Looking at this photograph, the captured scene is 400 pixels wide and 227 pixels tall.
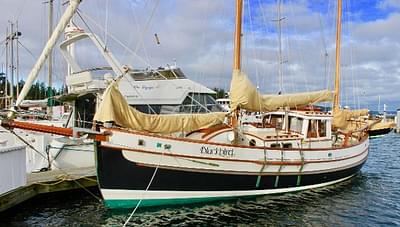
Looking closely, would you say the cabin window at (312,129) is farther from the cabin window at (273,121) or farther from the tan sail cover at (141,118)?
the tan sail cover at (141,118)

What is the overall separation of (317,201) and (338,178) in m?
3.69

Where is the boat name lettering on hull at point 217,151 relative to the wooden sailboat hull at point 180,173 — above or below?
above

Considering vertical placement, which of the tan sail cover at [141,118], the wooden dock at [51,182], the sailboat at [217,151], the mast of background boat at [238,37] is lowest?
the wooden dock at [51,182]

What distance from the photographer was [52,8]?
84.6 ft

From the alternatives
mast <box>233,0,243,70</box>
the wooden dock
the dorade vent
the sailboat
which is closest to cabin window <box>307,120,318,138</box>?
the sailboat

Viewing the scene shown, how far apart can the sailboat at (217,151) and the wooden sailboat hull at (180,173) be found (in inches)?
1.3

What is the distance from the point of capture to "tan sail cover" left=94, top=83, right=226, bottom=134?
1283cm

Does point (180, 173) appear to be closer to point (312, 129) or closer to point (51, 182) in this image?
point (51, 182)

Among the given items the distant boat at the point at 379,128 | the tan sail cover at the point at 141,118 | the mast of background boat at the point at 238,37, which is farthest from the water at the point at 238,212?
the distant boat at the point at 379,128

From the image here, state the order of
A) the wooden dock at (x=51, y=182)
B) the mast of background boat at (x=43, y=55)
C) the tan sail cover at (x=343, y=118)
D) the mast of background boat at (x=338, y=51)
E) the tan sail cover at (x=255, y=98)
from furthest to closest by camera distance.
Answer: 1. the mast of background boat at (x=338, y=51)
2. the tan sail cover at (x=343, y=118)
3. the tan sail cover at (x=255, y=98)
4. the wooden dock at (x=51, y=182)
5. the mast of background boat at (x=43, y=55)

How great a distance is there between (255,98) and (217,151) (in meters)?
3.10

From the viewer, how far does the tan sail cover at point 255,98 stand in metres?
15.6

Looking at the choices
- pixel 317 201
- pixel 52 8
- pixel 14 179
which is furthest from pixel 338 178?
pixel 52 8

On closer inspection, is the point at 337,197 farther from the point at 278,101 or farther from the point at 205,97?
the point at 205,97
